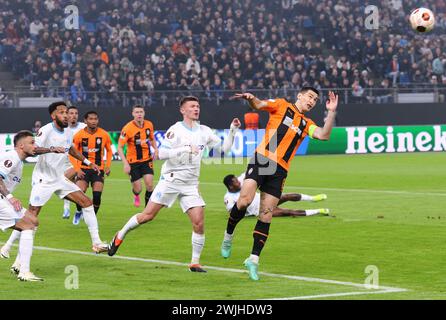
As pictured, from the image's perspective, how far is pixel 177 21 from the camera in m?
45.2

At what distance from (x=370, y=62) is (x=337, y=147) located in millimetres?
7191

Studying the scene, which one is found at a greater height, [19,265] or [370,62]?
[370,62]

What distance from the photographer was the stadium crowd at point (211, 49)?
40.0 metres

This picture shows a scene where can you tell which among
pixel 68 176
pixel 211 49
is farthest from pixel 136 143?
pixel 211 49

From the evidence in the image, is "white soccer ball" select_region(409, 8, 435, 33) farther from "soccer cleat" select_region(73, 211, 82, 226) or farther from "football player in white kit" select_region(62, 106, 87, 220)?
"soccer cleat" select_region(73, 211, 82, 226)

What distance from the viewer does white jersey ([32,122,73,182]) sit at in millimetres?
15039

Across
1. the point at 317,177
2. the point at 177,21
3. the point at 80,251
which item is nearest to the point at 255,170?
the point at 80,251

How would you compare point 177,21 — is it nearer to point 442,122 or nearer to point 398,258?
point 442,122

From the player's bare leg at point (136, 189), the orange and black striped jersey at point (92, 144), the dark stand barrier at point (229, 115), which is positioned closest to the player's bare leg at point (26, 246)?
the orange and black striped jersey at point (92, 144)

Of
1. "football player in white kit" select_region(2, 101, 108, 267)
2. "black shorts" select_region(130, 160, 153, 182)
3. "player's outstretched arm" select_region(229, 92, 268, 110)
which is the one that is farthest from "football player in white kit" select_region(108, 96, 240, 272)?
"black shorts" select_region(130, 160, 153, 182)

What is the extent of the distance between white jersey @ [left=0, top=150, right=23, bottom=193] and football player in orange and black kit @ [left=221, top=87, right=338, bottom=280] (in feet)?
9.40

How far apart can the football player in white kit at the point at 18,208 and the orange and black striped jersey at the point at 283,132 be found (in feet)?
9.76

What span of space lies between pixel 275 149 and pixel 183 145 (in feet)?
3.89

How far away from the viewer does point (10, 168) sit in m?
12.7
